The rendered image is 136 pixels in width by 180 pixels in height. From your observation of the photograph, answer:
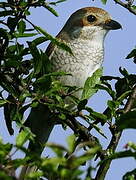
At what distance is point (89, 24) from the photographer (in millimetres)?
6488

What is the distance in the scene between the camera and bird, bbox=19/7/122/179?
18.3 ft

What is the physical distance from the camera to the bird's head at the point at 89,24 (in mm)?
6242

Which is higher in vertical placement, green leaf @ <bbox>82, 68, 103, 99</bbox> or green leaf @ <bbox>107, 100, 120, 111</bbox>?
green leaf @ <bbox>82, 68, 103, 99</bbox>

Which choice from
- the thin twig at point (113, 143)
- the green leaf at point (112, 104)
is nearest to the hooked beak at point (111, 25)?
the thin twig at point (113, 143)

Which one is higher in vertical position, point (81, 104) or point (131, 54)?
point (131, 54)

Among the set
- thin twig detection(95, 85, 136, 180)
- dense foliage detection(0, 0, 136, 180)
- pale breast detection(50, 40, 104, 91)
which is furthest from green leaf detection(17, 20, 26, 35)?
pale breast detection(50, 40, 104, 91)

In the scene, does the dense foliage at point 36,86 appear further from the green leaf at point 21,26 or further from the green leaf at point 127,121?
the green leaf at point 127,121

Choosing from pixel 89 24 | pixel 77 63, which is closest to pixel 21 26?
pixel 77 63

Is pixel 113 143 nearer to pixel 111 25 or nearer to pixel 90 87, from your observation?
pixel 90 87

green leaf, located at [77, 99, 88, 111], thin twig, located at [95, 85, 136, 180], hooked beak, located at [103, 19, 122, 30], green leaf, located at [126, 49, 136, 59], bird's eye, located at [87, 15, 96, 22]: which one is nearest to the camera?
thin twig, located at [95, 85, 136, 180]

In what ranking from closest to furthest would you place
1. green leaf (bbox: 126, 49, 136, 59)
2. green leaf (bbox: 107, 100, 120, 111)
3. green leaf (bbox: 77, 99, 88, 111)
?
green leaf (bbox: 77, 99, 88, 111)
green leaf (bbox: 107, 100, 120, 111)
green leaf (bbox: 126, 49, 136, 59)

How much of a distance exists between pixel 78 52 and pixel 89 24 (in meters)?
0.85

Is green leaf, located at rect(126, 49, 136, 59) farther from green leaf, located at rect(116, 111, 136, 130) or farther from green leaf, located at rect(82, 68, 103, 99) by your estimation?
green leaf, located at rect(116, 111, 136, 130)

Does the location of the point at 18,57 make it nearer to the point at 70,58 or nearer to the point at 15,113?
the point at 15,113
